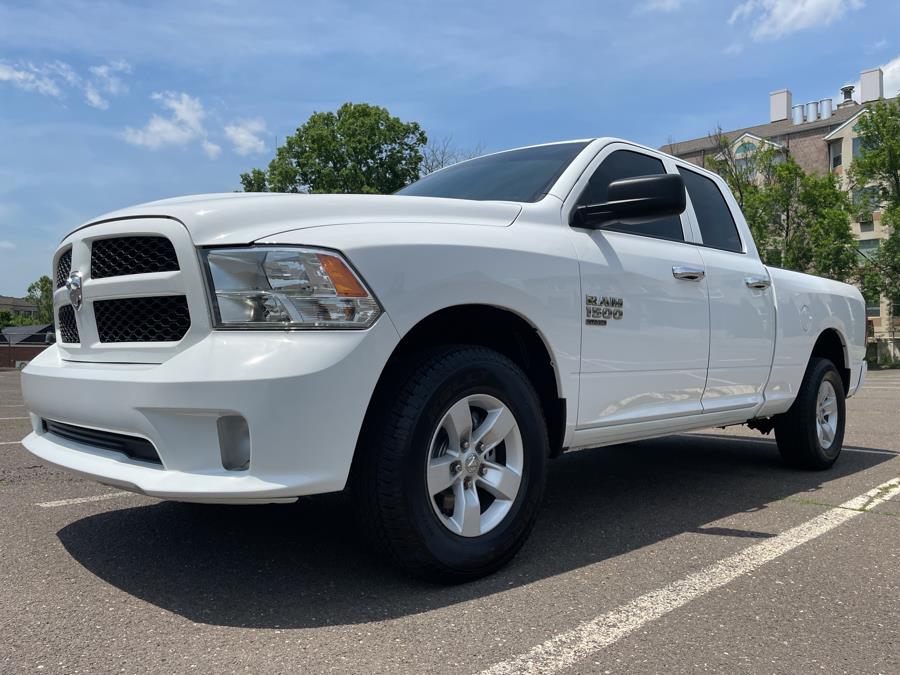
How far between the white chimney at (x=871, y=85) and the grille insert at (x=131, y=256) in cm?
5303

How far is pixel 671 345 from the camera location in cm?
370

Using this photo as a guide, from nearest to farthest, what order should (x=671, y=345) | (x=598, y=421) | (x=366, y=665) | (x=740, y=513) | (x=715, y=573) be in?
1. (x=366, y=665)
2. (x=715, y=573)
3. (x=598, y=421)
4. (x=671, y=345)
5. (x=740, y=513)

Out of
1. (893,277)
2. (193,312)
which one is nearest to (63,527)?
(193,312)

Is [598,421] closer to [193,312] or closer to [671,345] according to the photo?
[671,345]

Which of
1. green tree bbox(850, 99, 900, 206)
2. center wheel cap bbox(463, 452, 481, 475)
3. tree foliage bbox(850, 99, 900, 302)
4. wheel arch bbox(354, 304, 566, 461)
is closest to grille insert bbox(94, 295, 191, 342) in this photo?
wheel arch bbox(354, 304, 566, 461)

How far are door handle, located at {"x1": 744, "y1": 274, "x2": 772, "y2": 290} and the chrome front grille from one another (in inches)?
127

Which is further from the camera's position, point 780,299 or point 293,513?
point 780,299

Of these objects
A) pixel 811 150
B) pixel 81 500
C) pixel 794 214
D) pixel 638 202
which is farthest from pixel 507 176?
pixel 811 150

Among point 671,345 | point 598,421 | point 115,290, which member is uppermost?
point 115,290

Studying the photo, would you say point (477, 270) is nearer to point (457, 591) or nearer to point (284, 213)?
point (284, 213)

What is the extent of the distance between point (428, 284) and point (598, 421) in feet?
3.86

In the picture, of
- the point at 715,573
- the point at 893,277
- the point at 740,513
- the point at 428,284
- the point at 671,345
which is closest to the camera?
the point at 428,284

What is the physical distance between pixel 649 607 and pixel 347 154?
3880cm

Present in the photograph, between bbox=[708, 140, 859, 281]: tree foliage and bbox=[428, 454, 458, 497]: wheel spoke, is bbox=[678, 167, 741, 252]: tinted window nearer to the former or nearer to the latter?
bbox=[428, 454, 458, 497]: wheel spoke
